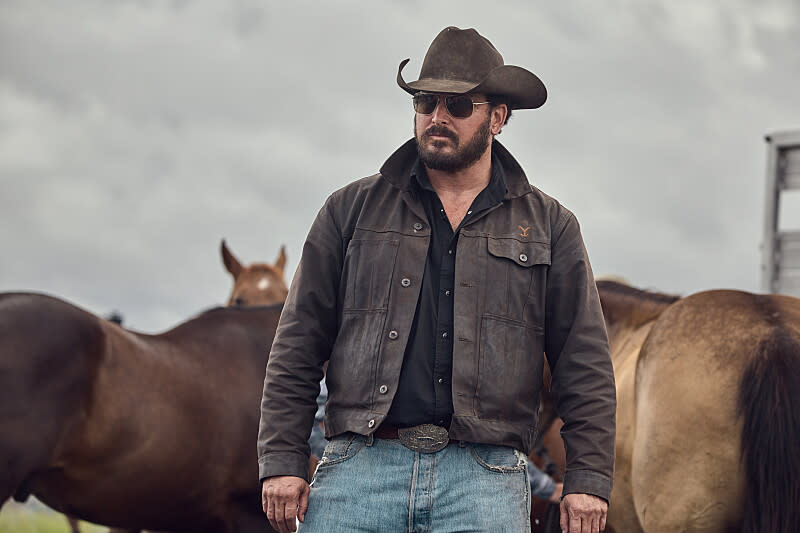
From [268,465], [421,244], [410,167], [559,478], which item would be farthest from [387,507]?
[559,478]

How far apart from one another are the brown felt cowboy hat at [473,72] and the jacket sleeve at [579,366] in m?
0.41

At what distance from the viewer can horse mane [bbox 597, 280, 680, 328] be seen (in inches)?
204

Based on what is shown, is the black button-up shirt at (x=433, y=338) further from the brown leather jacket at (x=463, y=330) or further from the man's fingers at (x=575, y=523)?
the man's fingers at (x=575, y=523)

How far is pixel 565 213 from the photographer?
268cm

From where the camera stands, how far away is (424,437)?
2318 mm

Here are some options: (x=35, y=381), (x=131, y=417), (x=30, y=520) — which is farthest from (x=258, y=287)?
(x=30, y=520)

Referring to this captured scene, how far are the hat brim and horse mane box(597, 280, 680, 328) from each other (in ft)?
9.00

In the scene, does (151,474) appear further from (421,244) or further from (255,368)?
(421,244)

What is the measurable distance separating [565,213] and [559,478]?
287 cm

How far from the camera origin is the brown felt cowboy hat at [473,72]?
262 cm

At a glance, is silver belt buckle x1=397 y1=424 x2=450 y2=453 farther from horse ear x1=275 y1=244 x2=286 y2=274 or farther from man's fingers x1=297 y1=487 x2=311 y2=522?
horse ear x1=275 y1=244 x2=286 y2=274

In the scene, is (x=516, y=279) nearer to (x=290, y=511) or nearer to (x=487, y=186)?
(x=487, y=186)

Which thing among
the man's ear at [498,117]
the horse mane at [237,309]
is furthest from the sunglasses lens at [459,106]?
the horse mane at [237,309]

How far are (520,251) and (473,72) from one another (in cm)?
60
